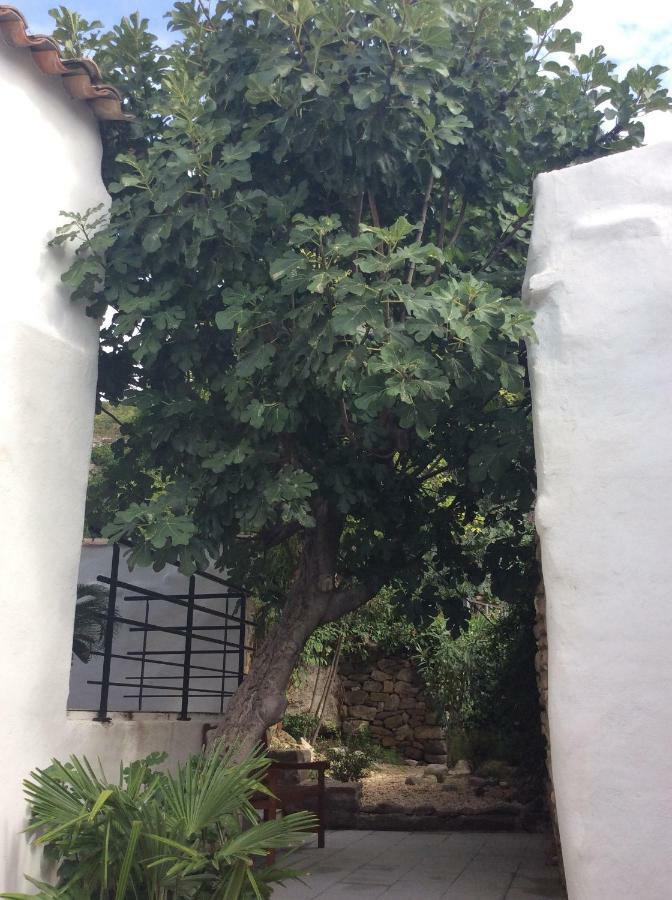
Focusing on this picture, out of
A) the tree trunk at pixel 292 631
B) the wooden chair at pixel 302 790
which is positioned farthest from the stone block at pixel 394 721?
the tree trunk at pixel 292 631

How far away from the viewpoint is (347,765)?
11.4m

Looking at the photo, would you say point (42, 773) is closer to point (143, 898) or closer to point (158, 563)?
point (143, 898)

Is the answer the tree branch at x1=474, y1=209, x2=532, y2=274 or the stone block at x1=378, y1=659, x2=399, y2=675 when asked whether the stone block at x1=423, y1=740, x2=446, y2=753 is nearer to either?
the stone block at x1=378, y1=659, x2=399, y2=675

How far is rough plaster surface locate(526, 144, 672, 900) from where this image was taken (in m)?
3.92

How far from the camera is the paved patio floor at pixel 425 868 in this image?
601 cm

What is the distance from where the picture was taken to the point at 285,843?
4.32 metres

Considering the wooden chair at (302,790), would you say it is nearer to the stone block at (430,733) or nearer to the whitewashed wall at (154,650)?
the whitewashed wall at (154,650)

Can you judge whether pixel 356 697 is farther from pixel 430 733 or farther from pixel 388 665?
pixel 430 733

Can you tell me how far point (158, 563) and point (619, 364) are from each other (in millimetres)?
2755

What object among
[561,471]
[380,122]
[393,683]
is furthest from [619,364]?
[393,683]

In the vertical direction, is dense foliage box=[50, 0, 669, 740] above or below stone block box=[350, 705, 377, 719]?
above

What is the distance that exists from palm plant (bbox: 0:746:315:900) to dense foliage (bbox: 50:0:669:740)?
128 cm

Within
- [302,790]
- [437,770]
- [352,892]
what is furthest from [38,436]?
[437,770]

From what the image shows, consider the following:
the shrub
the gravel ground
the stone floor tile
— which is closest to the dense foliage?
the stone floor tile
